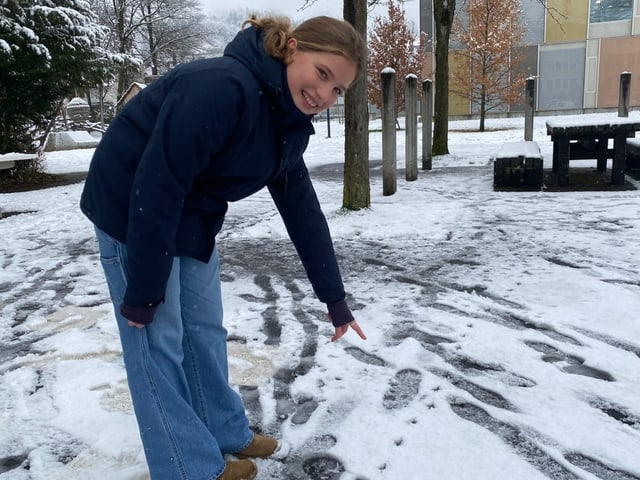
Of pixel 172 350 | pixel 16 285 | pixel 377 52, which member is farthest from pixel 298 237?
pixel 377 52

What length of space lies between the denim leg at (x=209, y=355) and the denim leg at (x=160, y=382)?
0.12 meters

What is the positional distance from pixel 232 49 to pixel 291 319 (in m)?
2.19

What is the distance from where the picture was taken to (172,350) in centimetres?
178

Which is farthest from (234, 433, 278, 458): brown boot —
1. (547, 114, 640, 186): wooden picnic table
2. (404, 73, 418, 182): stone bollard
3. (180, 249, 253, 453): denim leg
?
(404, 73, 418, 182): stone bollard

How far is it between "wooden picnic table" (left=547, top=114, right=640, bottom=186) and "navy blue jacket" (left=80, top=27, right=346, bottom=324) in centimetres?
653

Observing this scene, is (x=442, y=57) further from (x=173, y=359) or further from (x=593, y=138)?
(x=173, y=359)

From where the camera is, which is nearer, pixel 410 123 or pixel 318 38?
pixel 318 38

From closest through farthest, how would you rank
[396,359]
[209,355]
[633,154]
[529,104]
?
1. [209,355]
2. [396,359]
3. [633,154]
4. [529,104]

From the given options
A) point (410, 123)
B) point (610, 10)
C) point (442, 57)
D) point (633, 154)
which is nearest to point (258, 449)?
point (410, 123)

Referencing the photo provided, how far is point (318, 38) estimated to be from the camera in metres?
1.62

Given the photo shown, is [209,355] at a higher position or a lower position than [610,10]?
lower

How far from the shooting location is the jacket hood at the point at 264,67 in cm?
161

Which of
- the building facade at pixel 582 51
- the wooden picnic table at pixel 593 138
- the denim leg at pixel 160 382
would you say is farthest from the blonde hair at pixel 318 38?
the building facade at pixel 582 51

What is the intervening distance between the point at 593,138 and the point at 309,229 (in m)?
7.10
